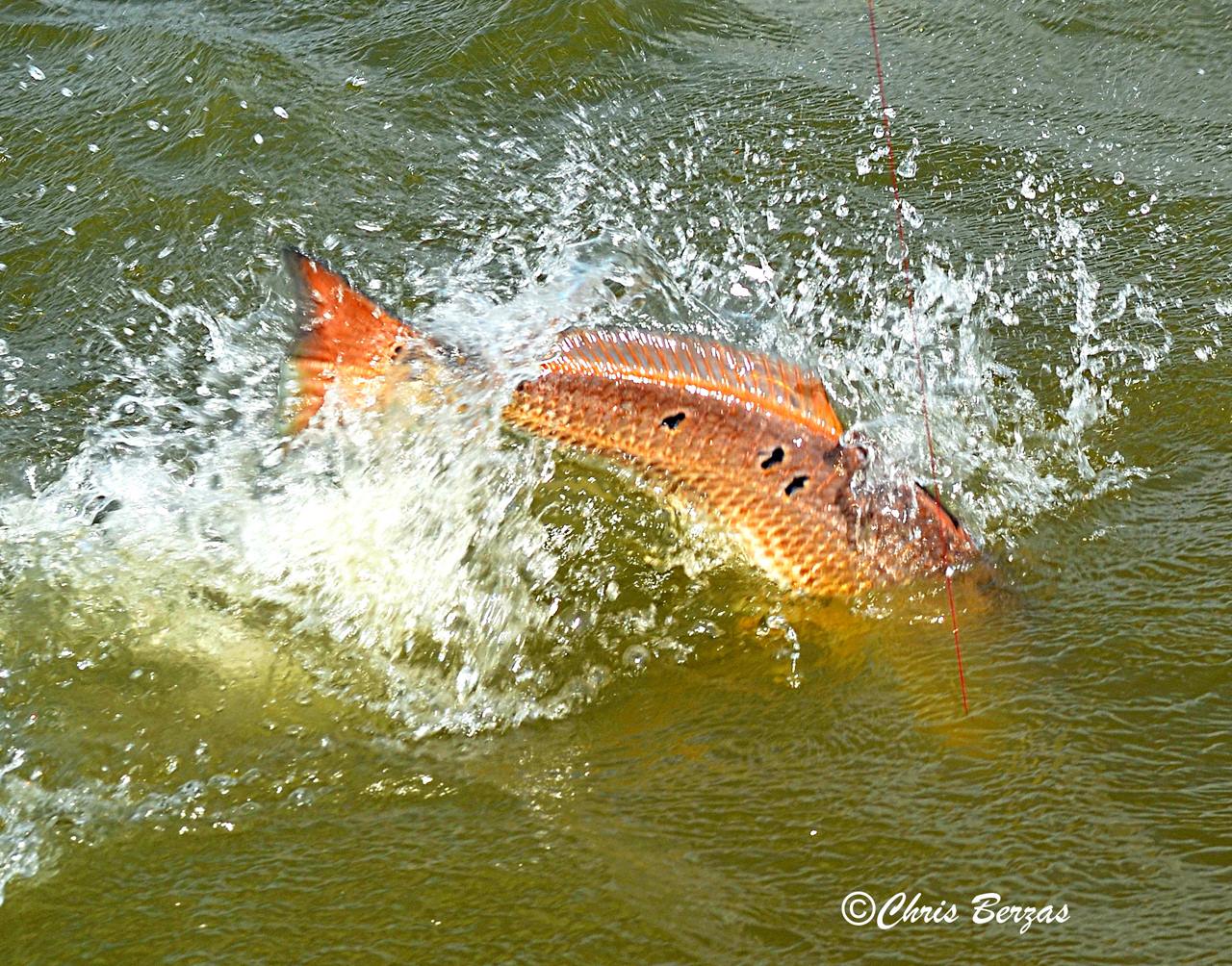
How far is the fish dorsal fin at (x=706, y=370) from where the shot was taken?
121 inches

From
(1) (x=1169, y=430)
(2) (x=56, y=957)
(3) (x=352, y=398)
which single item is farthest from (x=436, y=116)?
(2) (x=56, y=957)

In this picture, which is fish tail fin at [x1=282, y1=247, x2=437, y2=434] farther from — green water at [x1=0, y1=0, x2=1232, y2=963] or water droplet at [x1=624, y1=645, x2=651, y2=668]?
water droplet at [x1=624, y1=645, x2=651, y2=668]

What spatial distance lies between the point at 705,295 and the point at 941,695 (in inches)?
80.1

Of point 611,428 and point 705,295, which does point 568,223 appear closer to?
point 705,295

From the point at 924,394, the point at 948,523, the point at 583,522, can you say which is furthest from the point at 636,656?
the point at 924,394

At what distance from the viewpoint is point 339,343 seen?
10.7 ft

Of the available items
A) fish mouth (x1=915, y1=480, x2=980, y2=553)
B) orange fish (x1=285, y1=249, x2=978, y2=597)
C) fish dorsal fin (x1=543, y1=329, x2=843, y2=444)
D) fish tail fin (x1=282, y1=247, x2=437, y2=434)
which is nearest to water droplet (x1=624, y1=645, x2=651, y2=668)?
orange fish (x1=285, y1=249, x2=978, y2=597)

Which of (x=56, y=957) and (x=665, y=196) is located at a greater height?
(x=665, y=196)

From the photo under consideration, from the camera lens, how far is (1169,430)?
144 inches

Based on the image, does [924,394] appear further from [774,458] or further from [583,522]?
[583,522]

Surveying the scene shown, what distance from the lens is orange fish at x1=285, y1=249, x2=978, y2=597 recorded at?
122 inches

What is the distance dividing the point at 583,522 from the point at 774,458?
62 cm

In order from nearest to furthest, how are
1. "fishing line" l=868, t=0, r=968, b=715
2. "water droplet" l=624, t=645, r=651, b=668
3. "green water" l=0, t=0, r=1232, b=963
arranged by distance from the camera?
"green water" l=0, t=0, r=1232, b=963, "fishing line" l=868, t=0, r=968, b=715, "water droplet" l=624, t=645, r=651, b=668

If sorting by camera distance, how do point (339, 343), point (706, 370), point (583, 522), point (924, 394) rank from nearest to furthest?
point (706, 370) → point (339, 343) → point (583, 522) → point (924, 394)
